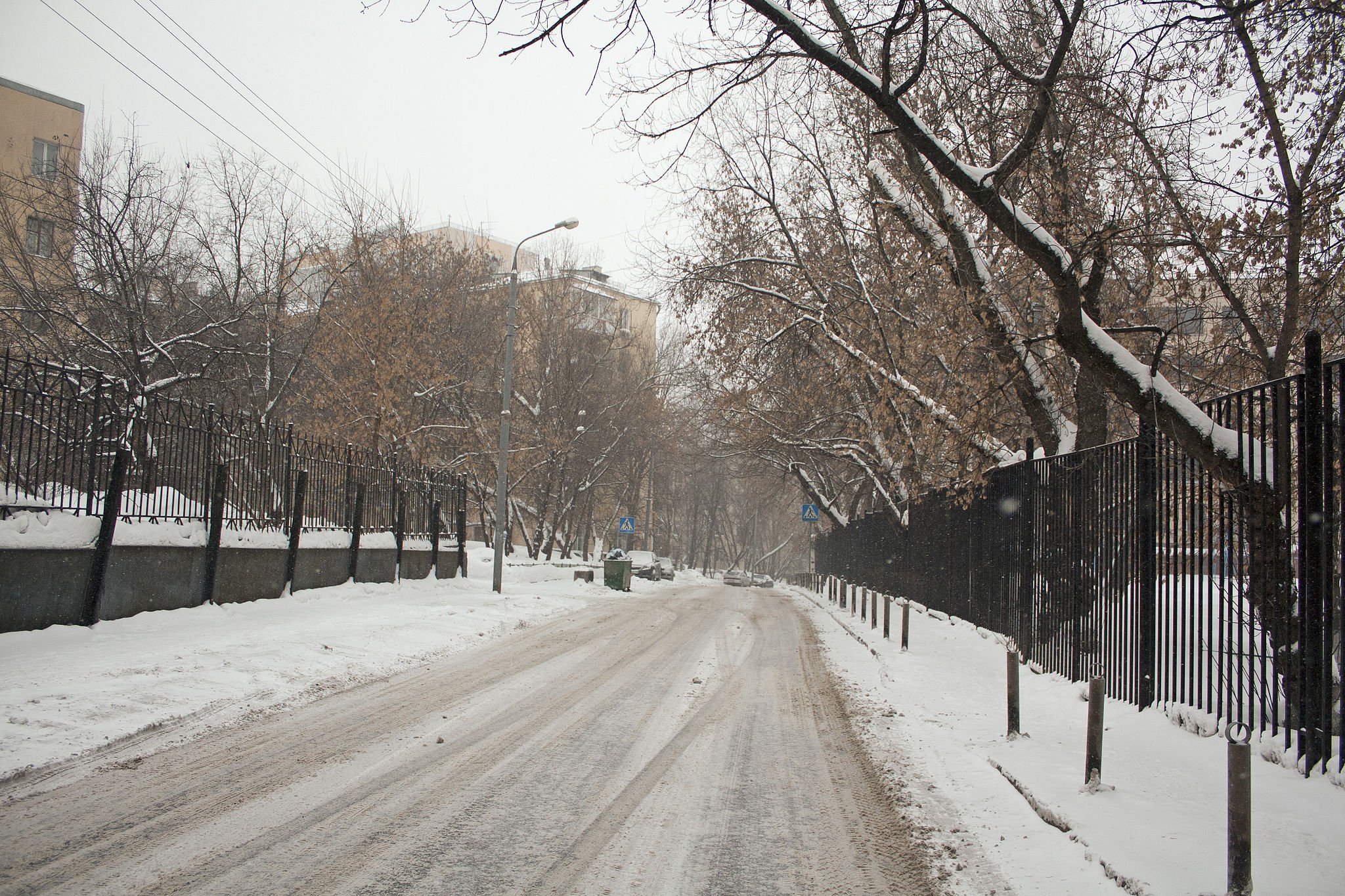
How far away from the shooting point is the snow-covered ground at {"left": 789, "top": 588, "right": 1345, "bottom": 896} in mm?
4199

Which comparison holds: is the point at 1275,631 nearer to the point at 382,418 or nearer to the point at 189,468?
the point at 189,468

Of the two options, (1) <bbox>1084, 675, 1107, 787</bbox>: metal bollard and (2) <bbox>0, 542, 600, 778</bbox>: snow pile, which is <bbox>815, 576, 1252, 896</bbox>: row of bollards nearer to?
(1) <bbox>1084, 675, 1107, 787</bbox>: metal bollard

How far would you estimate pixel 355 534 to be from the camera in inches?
674

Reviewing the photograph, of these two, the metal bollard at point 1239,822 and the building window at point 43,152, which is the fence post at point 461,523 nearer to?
the building window at point 43,152

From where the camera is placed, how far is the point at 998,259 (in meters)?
14.5

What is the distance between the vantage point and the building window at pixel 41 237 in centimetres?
2389

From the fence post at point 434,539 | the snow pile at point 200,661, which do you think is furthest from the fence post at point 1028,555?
the fence post at point 434,539

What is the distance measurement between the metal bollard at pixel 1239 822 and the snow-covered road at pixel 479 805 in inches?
52.5

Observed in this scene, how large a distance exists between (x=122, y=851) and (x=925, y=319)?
14936 millimetres

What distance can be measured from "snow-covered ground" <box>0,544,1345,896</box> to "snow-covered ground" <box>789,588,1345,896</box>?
0.01 meters

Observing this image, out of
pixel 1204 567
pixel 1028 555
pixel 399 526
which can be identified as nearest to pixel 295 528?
pixel 399 526

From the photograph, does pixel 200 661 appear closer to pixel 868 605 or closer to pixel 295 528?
pixel 295 528

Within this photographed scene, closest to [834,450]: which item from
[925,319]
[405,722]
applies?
[925,319]

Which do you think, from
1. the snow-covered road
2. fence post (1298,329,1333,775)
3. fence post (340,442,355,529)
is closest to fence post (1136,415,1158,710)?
fence post (1298,329,1333,775)
